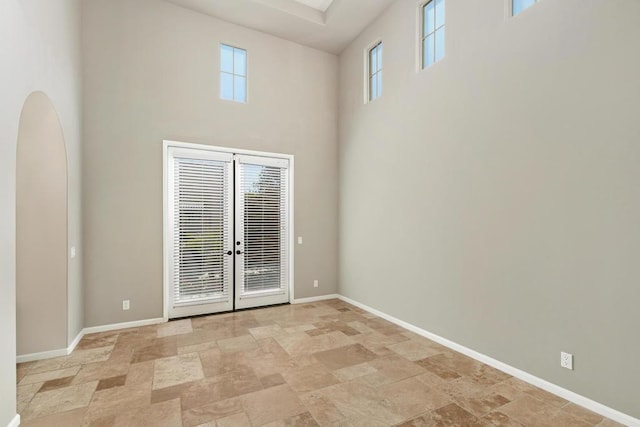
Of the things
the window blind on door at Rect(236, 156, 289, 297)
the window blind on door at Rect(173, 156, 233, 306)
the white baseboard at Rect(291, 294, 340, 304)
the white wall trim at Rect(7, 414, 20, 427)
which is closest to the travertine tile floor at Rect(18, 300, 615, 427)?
the white wall trim at Rect(7, 414, 20, 427)

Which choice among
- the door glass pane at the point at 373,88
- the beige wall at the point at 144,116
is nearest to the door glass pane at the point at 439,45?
the door glass pane at the point at 373,88

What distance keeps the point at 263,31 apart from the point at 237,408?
17.5ft

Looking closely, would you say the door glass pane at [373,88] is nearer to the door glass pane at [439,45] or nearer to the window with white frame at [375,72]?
the window with white frame at [375,72]

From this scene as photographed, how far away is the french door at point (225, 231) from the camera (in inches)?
180

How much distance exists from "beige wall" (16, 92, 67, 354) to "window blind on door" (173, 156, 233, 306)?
1.36m

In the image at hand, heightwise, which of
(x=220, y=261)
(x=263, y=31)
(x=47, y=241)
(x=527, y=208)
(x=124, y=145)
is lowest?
(x=220, y=261)

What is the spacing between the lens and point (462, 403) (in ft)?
8.25

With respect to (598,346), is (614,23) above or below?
above

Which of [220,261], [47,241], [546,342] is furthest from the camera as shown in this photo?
[220,261]

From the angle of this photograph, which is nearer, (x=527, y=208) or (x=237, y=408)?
(x=237, y=408)

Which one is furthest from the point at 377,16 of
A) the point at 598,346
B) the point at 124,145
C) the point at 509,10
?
the point at 598,346

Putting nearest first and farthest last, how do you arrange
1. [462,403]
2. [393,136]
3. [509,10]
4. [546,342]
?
[462,403], [546,342], [509,10], [393,136]

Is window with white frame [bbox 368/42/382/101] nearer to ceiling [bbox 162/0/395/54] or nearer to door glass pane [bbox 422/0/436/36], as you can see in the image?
ceiling [bbox 162/0/395/54]

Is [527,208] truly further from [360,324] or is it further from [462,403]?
[360,324]
